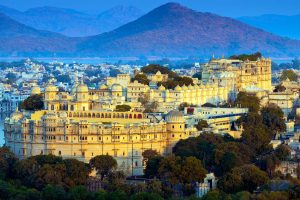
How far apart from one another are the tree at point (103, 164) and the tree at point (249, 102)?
12.0 metres

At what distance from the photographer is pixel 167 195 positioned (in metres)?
38.6

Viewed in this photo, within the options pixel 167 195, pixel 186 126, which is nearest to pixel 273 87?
pixel 186 126

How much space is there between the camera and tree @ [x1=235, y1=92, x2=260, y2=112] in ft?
177

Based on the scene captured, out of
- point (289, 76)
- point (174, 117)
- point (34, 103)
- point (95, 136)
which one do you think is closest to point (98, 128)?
point (95, 136)

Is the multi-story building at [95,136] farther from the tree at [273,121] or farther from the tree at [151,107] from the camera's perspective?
the tree at [273,121]

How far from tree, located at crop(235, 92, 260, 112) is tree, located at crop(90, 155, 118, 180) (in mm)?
12043

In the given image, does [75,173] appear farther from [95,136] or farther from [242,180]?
[242,180]

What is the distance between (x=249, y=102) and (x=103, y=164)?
1383 cm

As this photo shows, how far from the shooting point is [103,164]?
4241cm

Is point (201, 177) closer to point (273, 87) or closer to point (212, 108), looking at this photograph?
point (212, 108)

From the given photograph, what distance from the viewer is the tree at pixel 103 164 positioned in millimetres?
42375

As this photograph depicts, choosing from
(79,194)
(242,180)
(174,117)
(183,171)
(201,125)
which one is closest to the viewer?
(79,194)

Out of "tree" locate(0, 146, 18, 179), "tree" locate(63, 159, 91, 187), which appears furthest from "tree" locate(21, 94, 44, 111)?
"tree" locate(63, 159, 91, 187)

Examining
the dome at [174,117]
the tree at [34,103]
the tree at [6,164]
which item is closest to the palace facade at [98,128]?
the dome at [174,117]
